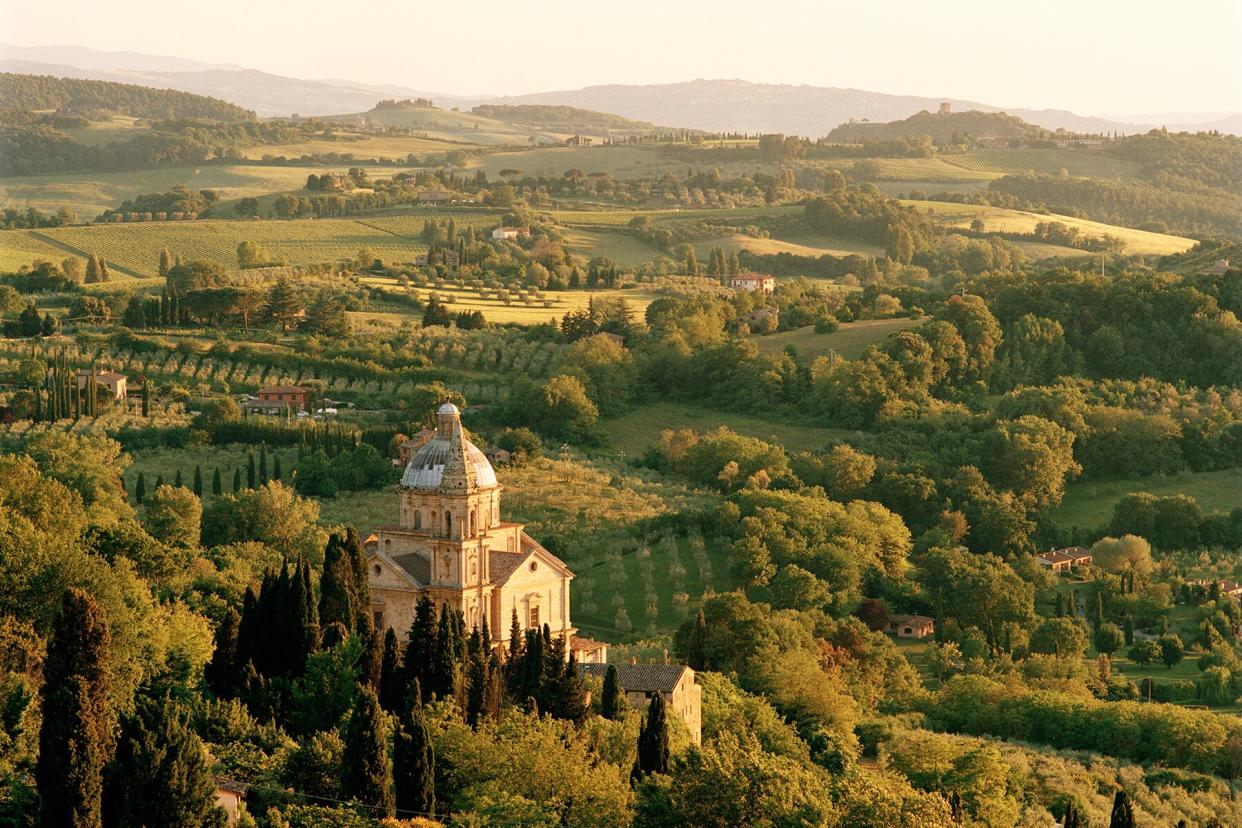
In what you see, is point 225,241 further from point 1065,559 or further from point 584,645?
point 584,645

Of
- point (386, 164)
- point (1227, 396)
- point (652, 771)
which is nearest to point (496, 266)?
point (1227, 396)

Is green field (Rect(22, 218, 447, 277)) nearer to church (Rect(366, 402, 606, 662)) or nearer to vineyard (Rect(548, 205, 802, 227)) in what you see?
vineyard (Rect(548, 205, 802, 227))

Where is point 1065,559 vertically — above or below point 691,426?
above

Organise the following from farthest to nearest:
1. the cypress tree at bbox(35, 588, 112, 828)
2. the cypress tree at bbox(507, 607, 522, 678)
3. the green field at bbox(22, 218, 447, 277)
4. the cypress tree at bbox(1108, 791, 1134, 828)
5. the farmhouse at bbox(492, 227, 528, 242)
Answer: the farmhouse at bbox(492, 227, 528, 242) < the green field at bbox(22, 218, 447, 277) < the cypress tree at bbox(507, 607, 522, 678) < the cypress tree at bbox(1108, 791, 1134, 828) < the cypress tree at bbox(35, 588, 112, 828)

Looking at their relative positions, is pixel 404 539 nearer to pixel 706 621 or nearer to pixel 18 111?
pixel 706 621

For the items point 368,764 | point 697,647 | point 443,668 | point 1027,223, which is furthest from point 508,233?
point 368,764

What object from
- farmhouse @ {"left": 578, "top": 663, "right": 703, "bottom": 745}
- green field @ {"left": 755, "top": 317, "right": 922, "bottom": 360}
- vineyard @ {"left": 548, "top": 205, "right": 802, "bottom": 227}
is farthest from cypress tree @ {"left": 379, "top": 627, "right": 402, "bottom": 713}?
vineyard @ {"left": 548, "top": 205, "right": 802, "bottom": 227}
